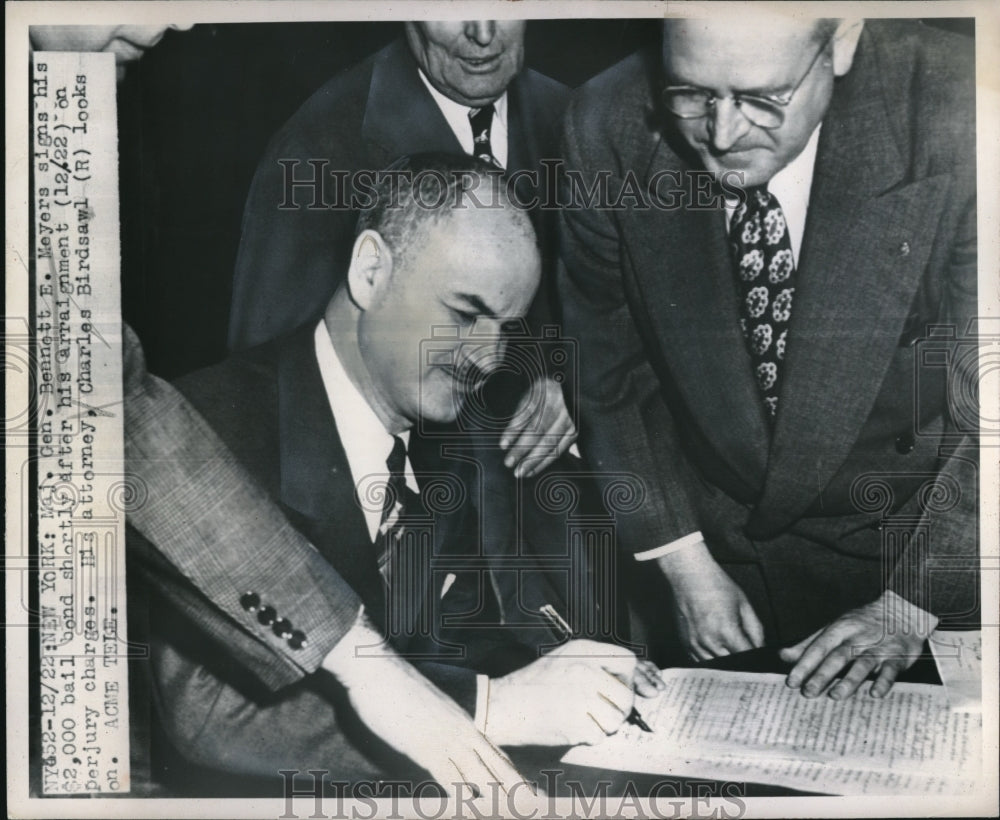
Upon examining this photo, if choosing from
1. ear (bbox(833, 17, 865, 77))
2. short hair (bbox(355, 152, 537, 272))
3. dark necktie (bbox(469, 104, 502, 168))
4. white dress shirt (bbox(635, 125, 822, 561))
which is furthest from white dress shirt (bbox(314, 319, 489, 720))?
ear (bbox(833, 17, 865, 77))

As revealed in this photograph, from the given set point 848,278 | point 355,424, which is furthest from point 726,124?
point 355,424

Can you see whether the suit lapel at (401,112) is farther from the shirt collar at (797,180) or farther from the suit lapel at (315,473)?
the shirt collar at (797,180)

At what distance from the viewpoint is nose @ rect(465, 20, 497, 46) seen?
3275mm

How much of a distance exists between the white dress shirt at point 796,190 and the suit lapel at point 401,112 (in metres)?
0.80

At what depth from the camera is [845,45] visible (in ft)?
10.7

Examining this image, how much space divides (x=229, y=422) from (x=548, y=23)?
4.43 feet

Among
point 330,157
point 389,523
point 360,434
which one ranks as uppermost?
point 330,157

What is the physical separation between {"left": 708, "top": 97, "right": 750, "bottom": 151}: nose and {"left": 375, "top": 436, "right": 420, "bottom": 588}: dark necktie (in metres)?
1.15

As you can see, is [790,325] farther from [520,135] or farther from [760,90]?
[520,135]

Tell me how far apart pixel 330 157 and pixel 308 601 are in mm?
1171

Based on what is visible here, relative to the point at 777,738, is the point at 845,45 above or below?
above

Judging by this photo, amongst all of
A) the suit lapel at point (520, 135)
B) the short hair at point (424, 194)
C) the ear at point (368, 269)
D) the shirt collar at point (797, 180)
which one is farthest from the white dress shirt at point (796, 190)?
the ear at point (368, 269)

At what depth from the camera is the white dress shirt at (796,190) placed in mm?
3268
